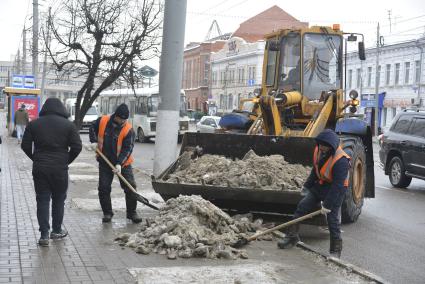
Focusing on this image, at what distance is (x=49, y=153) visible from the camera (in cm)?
704

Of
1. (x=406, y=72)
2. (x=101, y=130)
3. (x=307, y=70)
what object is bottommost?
(x=101, y=130)

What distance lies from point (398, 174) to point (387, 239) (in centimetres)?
676

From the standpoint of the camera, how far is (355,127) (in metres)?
10.7

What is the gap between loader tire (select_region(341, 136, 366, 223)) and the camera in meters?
9.64

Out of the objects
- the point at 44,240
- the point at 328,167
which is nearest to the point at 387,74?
the point at 328,167

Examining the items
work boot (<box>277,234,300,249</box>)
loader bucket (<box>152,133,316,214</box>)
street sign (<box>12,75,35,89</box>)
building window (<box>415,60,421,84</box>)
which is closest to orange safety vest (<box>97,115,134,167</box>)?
loader bucket (<box>152,133,316,214</box>)

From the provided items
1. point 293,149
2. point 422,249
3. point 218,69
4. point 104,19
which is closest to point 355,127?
point 293,149

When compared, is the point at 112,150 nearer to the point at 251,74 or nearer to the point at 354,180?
the point at 354,180

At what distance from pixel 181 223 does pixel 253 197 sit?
1.63 m

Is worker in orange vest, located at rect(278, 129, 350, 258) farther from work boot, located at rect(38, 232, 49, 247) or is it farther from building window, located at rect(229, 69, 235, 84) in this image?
building window, located at rect(229, 69, 235, 84)

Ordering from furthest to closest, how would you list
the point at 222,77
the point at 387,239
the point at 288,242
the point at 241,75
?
the point at 222,77, the point at 241,75, the point at 387,239, the point at 288,242

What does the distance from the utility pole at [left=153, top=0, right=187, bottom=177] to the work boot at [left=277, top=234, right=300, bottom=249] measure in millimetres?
4697

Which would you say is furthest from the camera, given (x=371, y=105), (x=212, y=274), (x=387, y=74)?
(x=371, y=105)

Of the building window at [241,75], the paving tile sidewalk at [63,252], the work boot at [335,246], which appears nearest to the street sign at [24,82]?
the paving tile sidewalk at [63,252]
